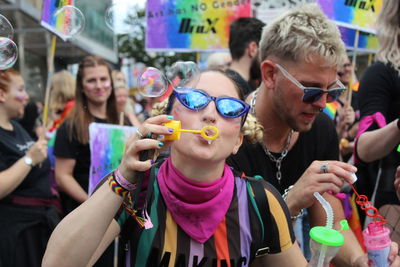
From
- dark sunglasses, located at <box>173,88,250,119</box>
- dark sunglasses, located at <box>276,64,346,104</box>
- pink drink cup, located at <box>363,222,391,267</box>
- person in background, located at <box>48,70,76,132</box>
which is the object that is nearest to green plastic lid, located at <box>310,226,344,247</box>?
pink drink cup, located at <box>363,222,391,267</box>

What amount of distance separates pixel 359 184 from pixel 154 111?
5.15ft

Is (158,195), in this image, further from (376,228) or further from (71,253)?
(376,228)

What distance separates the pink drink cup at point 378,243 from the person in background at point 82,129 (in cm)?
215

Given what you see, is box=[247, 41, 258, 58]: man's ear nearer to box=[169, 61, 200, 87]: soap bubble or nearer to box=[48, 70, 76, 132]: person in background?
box=[169, 61, 200, 87]: soap bubble

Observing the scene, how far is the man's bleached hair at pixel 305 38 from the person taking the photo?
6.54ft

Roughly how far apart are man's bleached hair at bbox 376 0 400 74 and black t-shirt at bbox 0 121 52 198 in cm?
251

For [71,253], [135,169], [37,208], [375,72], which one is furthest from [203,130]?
[37,208]

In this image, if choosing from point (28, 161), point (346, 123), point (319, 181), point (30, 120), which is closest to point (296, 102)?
point (319, 181)

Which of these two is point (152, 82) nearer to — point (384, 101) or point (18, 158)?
point (384, 101)

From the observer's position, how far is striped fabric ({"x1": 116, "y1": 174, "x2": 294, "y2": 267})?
1.44 metres

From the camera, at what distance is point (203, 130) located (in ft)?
4.66

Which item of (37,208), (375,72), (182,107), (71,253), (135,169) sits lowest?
(37,208)

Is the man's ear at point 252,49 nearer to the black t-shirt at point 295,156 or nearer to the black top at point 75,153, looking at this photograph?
the black t-shirt at point 295,156

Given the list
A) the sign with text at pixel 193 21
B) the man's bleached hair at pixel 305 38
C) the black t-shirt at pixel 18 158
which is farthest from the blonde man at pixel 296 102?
the sign with text at pixel 193 21
